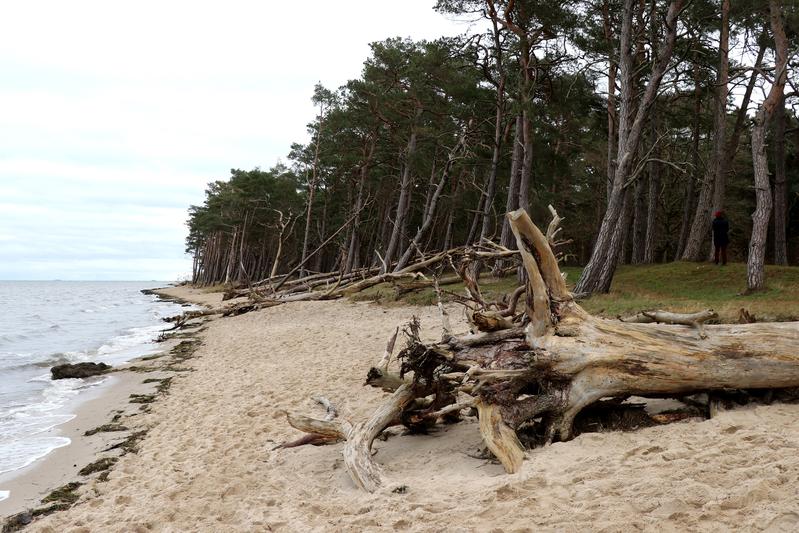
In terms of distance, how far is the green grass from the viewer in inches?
428

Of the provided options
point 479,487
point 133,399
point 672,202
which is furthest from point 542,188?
point 479,487

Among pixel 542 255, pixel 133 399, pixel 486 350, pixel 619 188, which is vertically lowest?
pixel 133 399

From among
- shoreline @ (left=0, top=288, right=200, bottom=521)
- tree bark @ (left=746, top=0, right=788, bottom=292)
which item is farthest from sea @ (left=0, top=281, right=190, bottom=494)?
tree bark @ (left=746, top=0, right=788, bottom=292)

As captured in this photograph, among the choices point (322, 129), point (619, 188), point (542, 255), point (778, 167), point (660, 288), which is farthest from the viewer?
point (322, 129)

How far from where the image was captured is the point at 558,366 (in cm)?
479

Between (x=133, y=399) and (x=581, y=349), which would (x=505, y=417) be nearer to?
(x=581, y=349)

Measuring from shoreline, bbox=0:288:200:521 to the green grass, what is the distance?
9.43 meters

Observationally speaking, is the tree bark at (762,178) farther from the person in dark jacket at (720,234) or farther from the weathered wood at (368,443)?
the weathered wood at (368,443)

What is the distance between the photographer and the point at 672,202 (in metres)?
33.3

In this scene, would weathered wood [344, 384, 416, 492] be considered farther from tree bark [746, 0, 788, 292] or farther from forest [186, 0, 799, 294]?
tree bark [746, 0, 788, 292]

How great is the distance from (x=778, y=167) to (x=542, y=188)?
35.0ft

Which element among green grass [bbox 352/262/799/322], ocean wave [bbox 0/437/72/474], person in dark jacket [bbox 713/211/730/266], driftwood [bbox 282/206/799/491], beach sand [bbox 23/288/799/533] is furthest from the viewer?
person in dark jacket [bbox 713/211/730/266]

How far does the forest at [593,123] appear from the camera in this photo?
1516 centimetres

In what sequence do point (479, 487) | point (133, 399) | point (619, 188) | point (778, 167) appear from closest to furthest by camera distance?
point (479, 487), point (133, 399), point (619, 188), point (778, 167)
